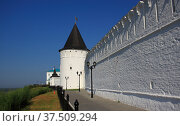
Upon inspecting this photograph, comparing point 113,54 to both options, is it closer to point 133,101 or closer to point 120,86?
point 120,86

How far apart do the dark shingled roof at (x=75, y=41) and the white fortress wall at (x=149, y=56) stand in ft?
74.0

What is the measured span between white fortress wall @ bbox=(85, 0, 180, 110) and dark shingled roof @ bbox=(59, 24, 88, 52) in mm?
22563

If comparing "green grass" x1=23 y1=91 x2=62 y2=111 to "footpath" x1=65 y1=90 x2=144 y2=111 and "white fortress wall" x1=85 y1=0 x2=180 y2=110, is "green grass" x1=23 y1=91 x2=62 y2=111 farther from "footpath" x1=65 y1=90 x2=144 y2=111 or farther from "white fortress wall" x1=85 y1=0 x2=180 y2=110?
"white fortress wall" x1=85 y1=0 x2=180 y2=110

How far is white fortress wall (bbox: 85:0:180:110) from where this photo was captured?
237 inches

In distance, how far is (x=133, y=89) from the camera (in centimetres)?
911

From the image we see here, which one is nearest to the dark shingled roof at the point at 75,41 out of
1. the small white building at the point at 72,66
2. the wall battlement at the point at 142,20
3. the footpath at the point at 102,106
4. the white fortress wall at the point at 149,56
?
the small white building at the point at 72,66

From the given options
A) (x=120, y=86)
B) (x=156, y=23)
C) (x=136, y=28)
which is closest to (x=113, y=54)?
(x=120, y=86)

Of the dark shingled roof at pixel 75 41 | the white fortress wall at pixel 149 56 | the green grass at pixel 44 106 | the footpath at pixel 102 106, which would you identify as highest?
the dark shingled roof at pixel 75 41

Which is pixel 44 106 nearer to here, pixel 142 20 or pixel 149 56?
pixel 149 56

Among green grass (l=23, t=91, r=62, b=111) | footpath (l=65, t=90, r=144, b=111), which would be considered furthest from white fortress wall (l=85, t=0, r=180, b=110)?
green grass (l=23, t=91, r=62, b=111)

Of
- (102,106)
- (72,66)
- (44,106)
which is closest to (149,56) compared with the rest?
(102,106)

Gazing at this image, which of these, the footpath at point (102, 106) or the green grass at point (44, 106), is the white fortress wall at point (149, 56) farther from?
the green grass at point (44, 106)

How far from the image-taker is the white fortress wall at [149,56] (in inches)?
237

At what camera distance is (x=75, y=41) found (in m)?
35.1
